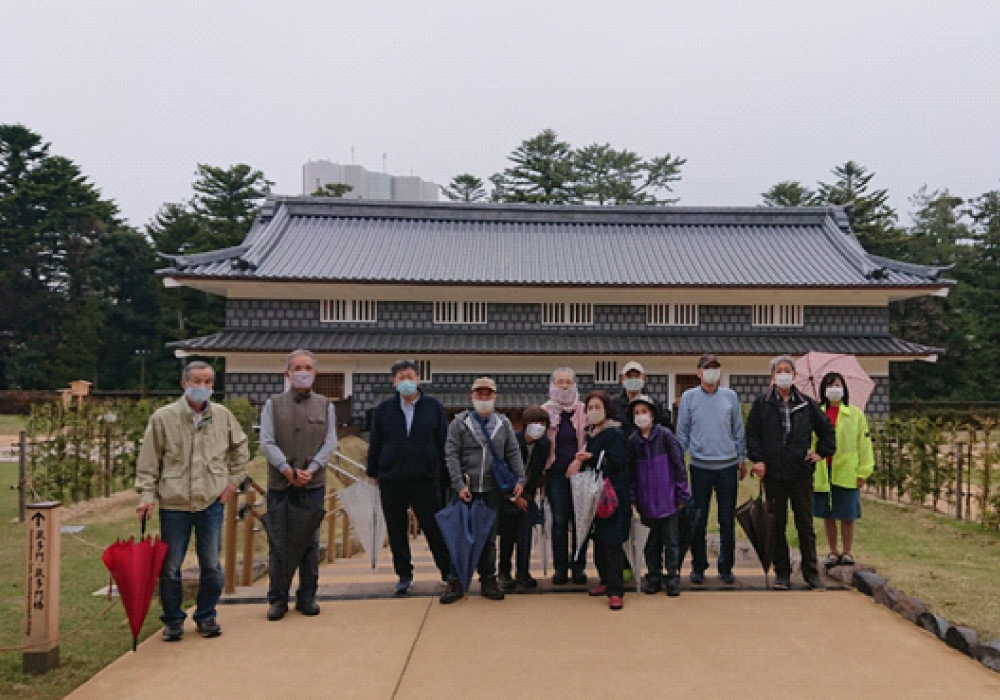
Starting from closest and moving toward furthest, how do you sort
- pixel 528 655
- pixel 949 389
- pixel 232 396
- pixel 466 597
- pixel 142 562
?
pixel 528 655 → pixel 142 562 → pixel 466 597 → pixel 232 396 → pixel 949 389

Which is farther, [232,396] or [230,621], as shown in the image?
[232,396]

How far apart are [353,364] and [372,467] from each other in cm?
1559

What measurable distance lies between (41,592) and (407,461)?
2.38 metres

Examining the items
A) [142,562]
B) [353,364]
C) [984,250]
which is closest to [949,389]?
[984,250]

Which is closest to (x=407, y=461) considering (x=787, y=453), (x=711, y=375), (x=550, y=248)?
(x=711, y=375)

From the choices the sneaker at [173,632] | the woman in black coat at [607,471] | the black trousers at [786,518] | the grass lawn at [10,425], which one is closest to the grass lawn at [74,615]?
the sneaker at [173,632]

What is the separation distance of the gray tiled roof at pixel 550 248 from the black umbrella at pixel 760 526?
1564 centimetres

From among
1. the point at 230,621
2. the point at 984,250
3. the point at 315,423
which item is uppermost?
the point at 984,250

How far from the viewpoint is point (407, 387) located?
5.43 metres

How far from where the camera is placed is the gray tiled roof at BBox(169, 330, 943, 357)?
2017 centimetres

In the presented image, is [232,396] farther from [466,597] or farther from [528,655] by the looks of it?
[528,655]

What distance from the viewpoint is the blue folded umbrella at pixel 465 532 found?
208 inches

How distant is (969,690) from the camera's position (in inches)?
146

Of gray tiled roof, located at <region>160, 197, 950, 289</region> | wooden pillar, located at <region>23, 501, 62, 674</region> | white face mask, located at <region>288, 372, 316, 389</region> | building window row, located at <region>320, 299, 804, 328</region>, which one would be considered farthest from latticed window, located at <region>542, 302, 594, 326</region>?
wooden pillar, located at <region>23, 501, 62, 674</region>
